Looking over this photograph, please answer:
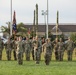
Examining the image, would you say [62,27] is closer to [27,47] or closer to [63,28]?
[63,28]

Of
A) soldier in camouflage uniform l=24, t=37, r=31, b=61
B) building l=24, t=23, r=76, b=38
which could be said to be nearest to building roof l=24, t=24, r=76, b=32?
building l=24, t=23, r=76, b=38

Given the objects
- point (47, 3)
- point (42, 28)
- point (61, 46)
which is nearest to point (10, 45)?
point (61, 46)

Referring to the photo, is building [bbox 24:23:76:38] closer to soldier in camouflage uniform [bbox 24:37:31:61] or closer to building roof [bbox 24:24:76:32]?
building roof [bbox 24:24:76:32]

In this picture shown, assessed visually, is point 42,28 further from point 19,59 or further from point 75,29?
point 19,59

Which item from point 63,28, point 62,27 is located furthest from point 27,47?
point 62,27

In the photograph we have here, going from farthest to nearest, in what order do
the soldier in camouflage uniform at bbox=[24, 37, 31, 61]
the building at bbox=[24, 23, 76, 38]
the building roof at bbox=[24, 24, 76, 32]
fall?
1. the building roof at bbox=[24, 24, 76, 32]
2. the building at bbox=[24, 23, 76, 38]
3. the soldier in camouflage uniform at bbox=[24, 37, 31, 61]

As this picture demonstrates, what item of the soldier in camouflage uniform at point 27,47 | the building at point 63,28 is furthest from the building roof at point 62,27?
the soldier in camouflage uniform at point 27,47

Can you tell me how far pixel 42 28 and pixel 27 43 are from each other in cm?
7908

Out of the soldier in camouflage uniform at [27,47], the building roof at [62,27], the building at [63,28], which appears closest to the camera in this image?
the soldier in camouflage uniform at [27,47]

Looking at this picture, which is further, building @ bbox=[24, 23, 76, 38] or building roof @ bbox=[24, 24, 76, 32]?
building roof @ bbox=[24, 24, 76, 32]

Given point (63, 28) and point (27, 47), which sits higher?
point (63, 28)

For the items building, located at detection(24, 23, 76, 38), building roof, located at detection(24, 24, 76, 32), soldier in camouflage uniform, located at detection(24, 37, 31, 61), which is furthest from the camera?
building roof, located at detection(24, 24, 76, 32)

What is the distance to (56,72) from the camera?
20609 millimetres

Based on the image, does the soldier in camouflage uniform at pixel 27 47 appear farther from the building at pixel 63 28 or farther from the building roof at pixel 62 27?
the building roof at pixel 62 27
